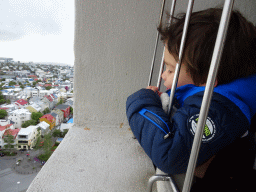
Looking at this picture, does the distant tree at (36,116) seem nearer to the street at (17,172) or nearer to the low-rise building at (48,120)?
the low-rise building at (48,120)

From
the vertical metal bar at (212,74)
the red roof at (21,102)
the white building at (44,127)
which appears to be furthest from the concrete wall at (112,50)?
the red roof at (21,102)

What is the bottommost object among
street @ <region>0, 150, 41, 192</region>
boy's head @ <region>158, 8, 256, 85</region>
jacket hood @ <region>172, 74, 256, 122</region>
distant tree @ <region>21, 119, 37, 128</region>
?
street @ <region>0, 150, 41, 192</region>

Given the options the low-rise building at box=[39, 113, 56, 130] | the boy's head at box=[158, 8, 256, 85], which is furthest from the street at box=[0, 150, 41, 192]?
the boy's head at box=[158, 8, 256, 85]

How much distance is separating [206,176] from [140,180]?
0.84 feet

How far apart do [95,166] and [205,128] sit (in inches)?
18.8

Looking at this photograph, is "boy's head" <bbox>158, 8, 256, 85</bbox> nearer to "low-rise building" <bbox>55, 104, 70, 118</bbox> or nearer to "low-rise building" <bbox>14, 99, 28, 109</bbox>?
"low-rise building" <bbox>55, 104, 70, 118</bbox>

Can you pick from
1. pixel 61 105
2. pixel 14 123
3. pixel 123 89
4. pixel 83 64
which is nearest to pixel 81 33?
pixel 83 64

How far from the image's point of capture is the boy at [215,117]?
371 mm

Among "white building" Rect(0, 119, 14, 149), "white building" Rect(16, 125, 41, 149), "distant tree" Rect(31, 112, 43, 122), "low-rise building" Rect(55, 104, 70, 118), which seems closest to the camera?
"white building" Rect(0, 119, 14, 149)

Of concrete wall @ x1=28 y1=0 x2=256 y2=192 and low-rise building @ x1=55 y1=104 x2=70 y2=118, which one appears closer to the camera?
concrete wall @ x1=28 y1=0 x2=256 y2=192

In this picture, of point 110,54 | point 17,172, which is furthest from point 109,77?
point 17,172

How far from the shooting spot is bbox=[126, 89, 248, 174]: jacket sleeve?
0.36 m

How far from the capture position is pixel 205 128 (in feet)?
1.18

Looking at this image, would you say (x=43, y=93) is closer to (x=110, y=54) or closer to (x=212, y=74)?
(x=110, y=54)
